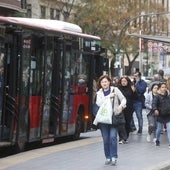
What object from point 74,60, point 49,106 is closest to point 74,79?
point 74,60

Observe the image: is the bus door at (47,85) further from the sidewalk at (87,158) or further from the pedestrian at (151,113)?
the pedestrian at (151,113)

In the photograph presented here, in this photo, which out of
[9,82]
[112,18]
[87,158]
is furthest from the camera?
[112,18]

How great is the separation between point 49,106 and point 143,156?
304 centimetres

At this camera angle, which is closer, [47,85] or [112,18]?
[47,85]

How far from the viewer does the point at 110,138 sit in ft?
38.1

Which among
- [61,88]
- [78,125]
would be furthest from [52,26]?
[78,125]

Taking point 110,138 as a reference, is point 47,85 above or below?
above

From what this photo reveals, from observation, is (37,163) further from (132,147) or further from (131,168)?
(132,147)

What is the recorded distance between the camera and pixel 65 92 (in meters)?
16.0

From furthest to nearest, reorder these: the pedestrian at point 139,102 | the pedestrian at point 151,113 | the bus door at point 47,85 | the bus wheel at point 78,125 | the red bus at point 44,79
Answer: the pedestrian at point 139,102
the bus wheel at point 78,125
the pedestrian at point 151,113
the bus door at point 47,85
the red bus at point 44,79

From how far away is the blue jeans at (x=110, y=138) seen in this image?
37.8 ft

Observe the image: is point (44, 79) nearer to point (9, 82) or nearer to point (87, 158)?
point (9, 82)

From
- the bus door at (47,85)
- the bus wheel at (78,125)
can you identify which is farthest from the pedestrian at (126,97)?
the bus door at (47,85)

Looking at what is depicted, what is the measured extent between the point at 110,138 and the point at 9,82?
108 inches
